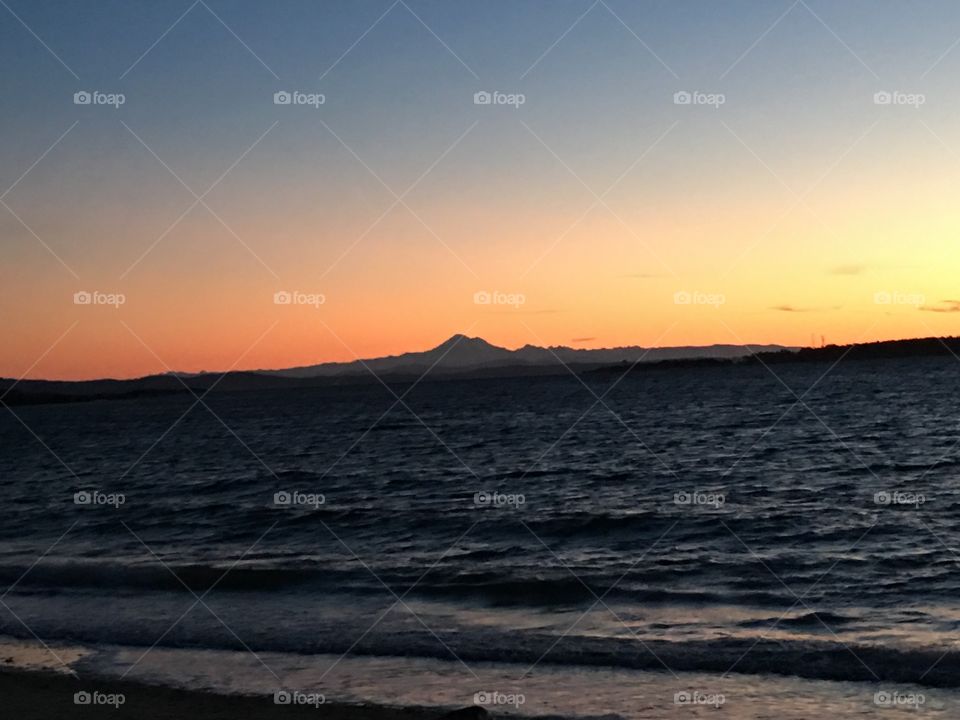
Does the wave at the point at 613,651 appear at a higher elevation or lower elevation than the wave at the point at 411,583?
lower

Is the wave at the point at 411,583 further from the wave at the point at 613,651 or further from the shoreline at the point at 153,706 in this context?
the shoreline at the point at 153,706

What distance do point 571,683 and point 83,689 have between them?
596cm

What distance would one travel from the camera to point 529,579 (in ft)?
60.4

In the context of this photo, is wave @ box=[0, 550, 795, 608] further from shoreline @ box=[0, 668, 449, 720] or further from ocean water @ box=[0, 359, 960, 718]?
shoreline @ box=[0, 668, 449, 720]

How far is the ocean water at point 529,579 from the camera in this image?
11.9 meters

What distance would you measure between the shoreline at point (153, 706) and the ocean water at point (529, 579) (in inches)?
20.0

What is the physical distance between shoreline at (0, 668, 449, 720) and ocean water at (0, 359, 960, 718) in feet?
1.66

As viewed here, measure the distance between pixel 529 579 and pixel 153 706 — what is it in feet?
29.3

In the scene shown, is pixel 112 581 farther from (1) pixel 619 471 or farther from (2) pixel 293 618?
(1) pixel 619 471

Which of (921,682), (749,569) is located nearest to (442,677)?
(921,682)

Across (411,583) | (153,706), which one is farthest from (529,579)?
(153,706)

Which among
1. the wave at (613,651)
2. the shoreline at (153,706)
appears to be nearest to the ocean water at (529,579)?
the wave at (613,651)

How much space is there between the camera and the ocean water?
11.9 metres

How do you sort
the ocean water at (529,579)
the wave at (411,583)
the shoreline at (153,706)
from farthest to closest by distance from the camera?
the wave at (411,583), the ocean water at (529,579), the shoreline at (153,706)
